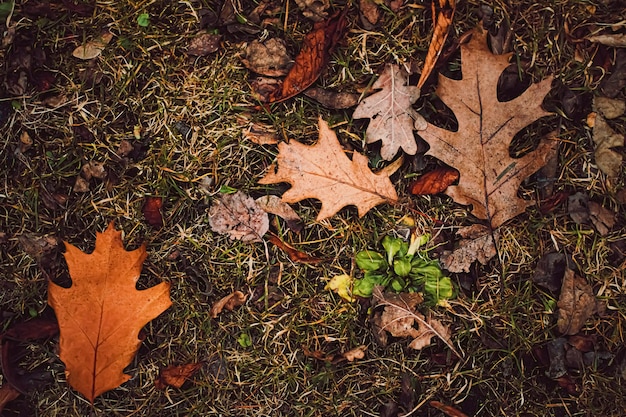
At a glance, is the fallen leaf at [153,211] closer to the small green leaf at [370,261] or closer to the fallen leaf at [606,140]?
the small green leaf at [370,261]

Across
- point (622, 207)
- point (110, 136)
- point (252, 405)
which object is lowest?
point (252, 405)

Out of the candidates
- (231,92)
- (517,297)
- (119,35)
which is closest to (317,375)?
(517,297)

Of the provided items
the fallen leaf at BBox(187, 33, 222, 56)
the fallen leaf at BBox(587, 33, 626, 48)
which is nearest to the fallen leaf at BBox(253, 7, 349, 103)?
the fallen leaf at BBox(187, 33, 222, 56)

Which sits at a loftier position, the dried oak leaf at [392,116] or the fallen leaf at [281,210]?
the dried oak leaf at [392,116]

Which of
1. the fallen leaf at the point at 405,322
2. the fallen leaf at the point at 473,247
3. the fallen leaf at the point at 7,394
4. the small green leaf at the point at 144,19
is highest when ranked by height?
the small green leaf at the point at 144,19

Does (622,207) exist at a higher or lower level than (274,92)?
lower

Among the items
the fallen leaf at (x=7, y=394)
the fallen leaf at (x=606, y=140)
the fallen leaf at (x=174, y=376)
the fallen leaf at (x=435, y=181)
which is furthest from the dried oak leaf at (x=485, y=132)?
the fallen leaf at (x=7, y=394)

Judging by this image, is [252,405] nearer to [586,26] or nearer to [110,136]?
[110,136]
